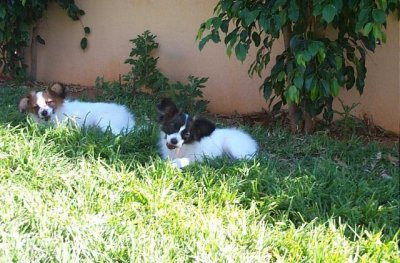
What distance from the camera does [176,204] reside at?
340 centimetres

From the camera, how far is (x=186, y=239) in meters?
2.98

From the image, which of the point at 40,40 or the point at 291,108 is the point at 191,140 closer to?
the point at 291,108

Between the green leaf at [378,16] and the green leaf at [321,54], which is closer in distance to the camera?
the green leaf at [378,16]

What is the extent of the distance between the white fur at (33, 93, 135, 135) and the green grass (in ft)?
1.16

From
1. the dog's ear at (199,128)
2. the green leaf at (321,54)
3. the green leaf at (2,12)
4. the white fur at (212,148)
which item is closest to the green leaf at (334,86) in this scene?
the green leaf at (321,54)

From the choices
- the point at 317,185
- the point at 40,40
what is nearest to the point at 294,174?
the point at 317,185

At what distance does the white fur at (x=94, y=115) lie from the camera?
495cm

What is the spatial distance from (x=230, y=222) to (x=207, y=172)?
71 centimetres

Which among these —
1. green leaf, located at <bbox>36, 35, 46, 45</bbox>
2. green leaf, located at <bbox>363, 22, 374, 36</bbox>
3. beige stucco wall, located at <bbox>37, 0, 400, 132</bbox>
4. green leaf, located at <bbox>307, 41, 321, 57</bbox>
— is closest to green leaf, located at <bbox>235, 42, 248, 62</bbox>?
green leaf, located at <bbox>307, 41, 321, 57</bbox>

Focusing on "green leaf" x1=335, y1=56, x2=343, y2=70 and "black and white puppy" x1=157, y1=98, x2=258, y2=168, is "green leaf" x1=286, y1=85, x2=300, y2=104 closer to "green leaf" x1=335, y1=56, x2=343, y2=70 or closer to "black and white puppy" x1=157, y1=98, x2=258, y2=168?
"green leaf" x1=335, y1=56, x2=343, y2=70

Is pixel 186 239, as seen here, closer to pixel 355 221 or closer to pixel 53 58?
pixel 355 221

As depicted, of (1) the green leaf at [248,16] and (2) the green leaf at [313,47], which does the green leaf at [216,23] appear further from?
(2) the green leaf at [313,47]

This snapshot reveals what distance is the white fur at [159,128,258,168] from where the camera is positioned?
A: 14.1ft

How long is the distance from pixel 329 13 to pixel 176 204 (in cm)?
209
